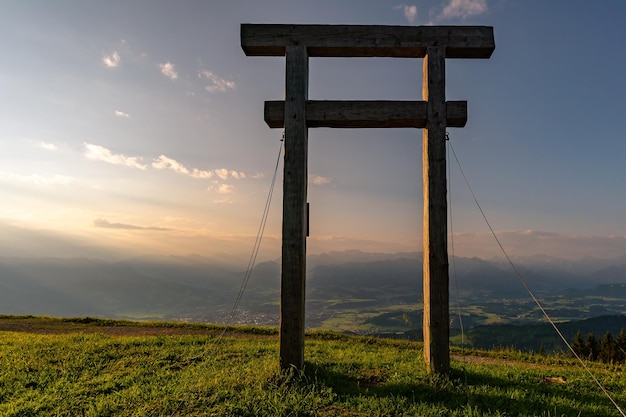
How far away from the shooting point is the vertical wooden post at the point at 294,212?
6557 mm

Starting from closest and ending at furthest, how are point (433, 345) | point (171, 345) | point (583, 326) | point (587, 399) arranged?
1. point (587, 399)
2. point (433, 345)
3. point (171, 345)
4. point (583, 326)

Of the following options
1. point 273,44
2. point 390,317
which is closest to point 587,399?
point 273,44

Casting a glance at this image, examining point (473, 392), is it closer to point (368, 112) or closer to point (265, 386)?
point (265, 386)

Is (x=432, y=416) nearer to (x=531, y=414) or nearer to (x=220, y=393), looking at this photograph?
(x=531, y=414)

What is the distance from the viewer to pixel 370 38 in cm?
718

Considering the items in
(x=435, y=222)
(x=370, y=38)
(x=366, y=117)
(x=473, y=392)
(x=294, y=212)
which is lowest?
(x=473, y=392)

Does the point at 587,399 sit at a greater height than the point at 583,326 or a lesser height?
greater

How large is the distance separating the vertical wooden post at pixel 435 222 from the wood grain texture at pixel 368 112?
189 millimetres

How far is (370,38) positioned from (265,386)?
6.51 metres

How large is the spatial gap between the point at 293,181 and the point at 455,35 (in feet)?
13.6

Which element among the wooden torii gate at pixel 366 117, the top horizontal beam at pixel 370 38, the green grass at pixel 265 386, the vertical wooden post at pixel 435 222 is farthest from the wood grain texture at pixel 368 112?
the green grass at pixel 265 386

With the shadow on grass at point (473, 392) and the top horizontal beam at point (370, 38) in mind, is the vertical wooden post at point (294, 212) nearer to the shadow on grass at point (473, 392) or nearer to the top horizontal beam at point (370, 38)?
Answer: the top horizontal beam at point (370, 38)

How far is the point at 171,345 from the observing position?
32.6 ft

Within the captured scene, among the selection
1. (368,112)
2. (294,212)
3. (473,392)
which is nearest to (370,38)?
(368,112)
